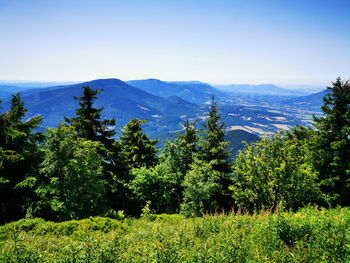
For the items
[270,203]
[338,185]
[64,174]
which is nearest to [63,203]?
[64,174]

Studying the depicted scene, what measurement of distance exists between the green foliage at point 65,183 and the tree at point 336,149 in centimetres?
1968

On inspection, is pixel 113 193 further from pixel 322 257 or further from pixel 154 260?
pixel 322 257

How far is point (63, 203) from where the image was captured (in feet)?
38.4

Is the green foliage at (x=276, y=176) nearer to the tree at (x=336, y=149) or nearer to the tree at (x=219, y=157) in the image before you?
the tree at (x=336, y=149)

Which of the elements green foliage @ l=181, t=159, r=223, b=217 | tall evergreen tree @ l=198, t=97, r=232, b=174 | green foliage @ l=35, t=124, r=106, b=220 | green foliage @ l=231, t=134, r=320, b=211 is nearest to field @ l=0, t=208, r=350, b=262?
green foliage @ l=35, t=124, r=106, b=220

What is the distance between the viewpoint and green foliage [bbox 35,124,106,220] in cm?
1175

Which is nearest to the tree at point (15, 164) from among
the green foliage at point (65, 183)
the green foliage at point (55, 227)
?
the green foliage at point (65, 183)

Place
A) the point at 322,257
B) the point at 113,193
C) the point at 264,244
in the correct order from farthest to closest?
the point at 113,193 < the point at 264,244 < the point at 322,257

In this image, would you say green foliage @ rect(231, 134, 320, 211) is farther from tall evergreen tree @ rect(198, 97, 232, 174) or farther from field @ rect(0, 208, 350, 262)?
field @ rect(0, 208, 350, 262)

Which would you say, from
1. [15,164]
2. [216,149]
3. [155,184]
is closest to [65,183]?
[15,164]

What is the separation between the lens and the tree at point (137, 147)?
25656 mm

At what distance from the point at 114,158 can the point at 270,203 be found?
1584cm

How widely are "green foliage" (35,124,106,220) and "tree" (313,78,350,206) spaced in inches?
775

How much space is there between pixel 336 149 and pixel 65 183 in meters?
22.7
